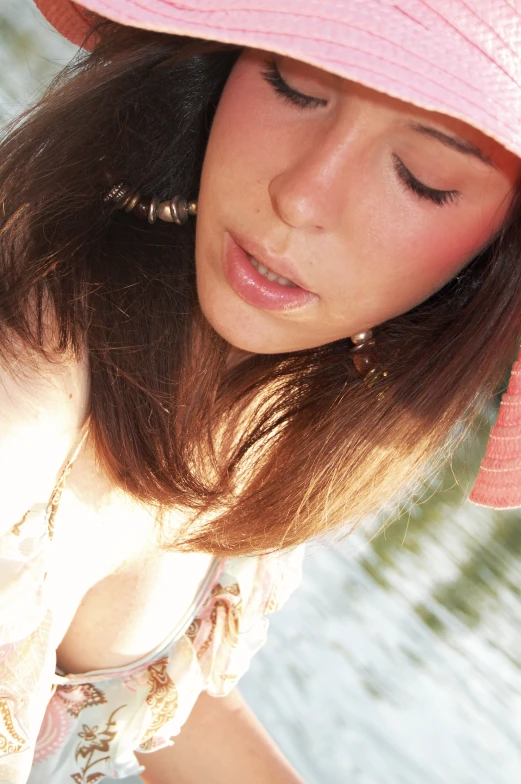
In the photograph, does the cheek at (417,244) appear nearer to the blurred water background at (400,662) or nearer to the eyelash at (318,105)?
the eyelash at (318,105)

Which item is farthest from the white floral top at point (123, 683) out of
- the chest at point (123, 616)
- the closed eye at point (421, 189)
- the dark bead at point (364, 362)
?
the closed eye at point (421, 189)

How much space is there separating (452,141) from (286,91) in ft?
0.58

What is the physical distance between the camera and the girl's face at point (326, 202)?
0.78 meters

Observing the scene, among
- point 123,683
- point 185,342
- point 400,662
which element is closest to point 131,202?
point 185,342

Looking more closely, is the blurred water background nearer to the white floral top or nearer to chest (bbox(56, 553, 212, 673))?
the white floral top

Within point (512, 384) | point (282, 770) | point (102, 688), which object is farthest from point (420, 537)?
point (512, 384)

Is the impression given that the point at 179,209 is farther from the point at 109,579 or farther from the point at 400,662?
the point at 400,662

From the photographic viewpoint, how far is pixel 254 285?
870 mm

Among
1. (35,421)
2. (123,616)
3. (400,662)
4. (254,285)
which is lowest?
(400,662)

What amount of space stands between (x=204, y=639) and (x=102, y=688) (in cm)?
16

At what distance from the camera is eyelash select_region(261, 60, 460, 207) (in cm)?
80

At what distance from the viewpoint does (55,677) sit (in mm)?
1135

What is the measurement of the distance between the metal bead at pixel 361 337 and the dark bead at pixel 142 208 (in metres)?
0.30

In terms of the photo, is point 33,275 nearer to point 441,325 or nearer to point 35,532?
point 35,532
